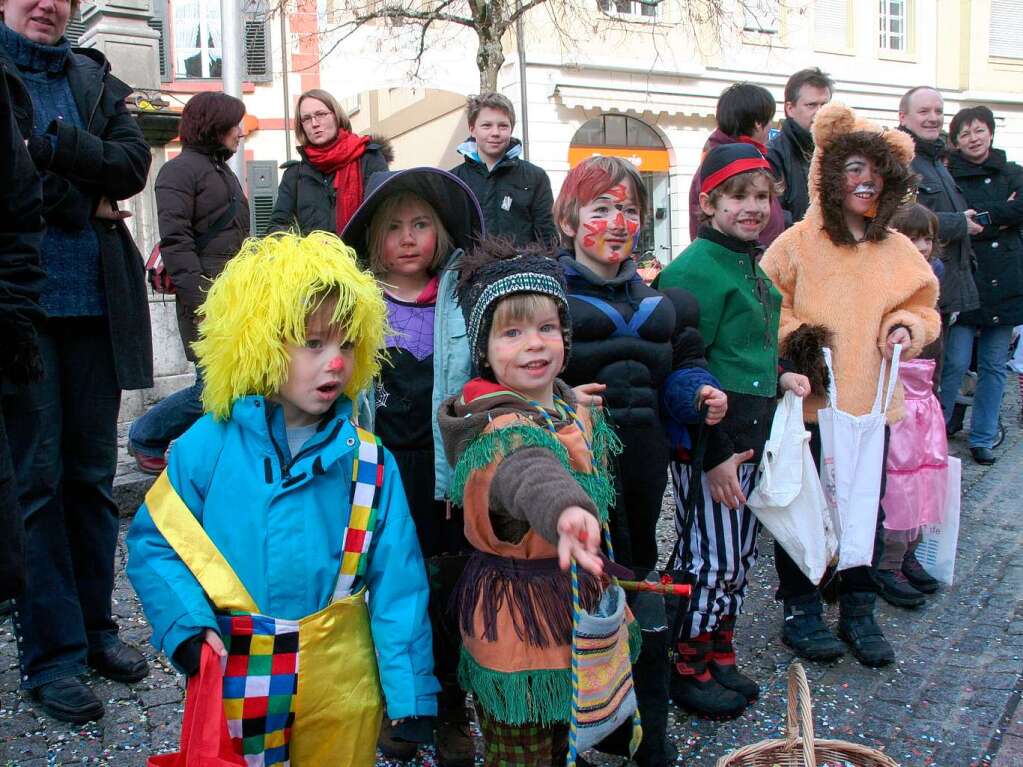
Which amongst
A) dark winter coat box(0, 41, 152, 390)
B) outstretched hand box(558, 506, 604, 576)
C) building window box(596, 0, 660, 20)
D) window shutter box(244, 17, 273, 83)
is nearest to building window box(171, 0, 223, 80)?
window shutter box(244, 17, 273, 83)

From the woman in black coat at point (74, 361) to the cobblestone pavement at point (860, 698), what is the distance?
0.11 m

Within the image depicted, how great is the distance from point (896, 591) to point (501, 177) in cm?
301

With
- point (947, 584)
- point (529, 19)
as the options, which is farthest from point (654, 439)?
point (529, 19)

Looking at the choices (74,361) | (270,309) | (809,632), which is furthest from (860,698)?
(74,361)

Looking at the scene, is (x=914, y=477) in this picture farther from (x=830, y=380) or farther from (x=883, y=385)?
(x=830, y=380)

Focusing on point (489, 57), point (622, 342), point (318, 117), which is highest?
point (489, 57)

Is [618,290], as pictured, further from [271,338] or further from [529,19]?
[529,19]

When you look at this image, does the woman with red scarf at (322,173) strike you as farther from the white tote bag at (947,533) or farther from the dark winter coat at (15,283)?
the white tote bag at (947,533)

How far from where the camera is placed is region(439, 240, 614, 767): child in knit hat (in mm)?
2227

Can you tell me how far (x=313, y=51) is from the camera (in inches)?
705

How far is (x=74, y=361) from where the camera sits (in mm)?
3010

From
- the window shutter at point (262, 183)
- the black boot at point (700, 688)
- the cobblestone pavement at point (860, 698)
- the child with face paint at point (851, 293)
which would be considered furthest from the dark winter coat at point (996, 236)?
the window shutter at point (262, 183)

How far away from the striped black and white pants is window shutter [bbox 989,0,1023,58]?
20.7 m

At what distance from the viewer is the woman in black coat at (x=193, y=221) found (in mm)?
4820
